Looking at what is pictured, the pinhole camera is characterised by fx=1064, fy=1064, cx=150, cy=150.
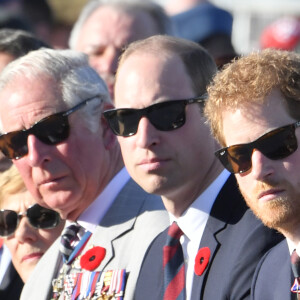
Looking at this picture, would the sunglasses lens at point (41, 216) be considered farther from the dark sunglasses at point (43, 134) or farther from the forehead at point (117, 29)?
the forehead at point (117, 29)

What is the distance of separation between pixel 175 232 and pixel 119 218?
666 millimetres

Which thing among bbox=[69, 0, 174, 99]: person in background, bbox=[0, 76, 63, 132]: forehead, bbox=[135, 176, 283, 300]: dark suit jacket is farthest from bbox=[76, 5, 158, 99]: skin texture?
bbox=[135, 176, 283, 300]: dark suit jacket

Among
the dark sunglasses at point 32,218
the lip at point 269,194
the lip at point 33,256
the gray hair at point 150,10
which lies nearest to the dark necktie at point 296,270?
the lip at point 269,194

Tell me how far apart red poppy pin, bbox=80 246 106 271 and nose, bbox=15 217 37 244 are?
80 cm

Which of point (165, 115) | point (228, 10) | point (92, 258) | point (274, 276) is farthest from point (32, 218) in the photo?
point (228, 10)

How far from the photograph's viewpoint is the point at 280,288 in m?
4.20

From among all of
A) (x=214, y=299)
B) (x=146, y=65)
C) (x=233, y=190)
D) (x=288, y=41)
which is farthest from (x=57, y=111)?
(x=288, y=41)

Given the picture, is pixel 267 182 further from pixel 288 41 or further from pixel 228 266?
pixel 288 41

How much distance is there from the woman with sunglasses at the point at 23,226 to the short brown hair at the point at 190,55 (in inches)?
51.1

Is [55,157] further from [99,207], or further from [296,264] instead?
[296,264]

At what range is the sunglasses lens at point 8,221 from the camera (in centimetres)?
613

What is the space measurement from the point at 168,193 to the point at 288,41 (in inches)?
319

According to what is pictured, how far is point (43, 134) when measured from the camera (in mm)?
5598

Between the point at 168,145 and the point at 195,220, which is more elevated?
the point at 168,145
